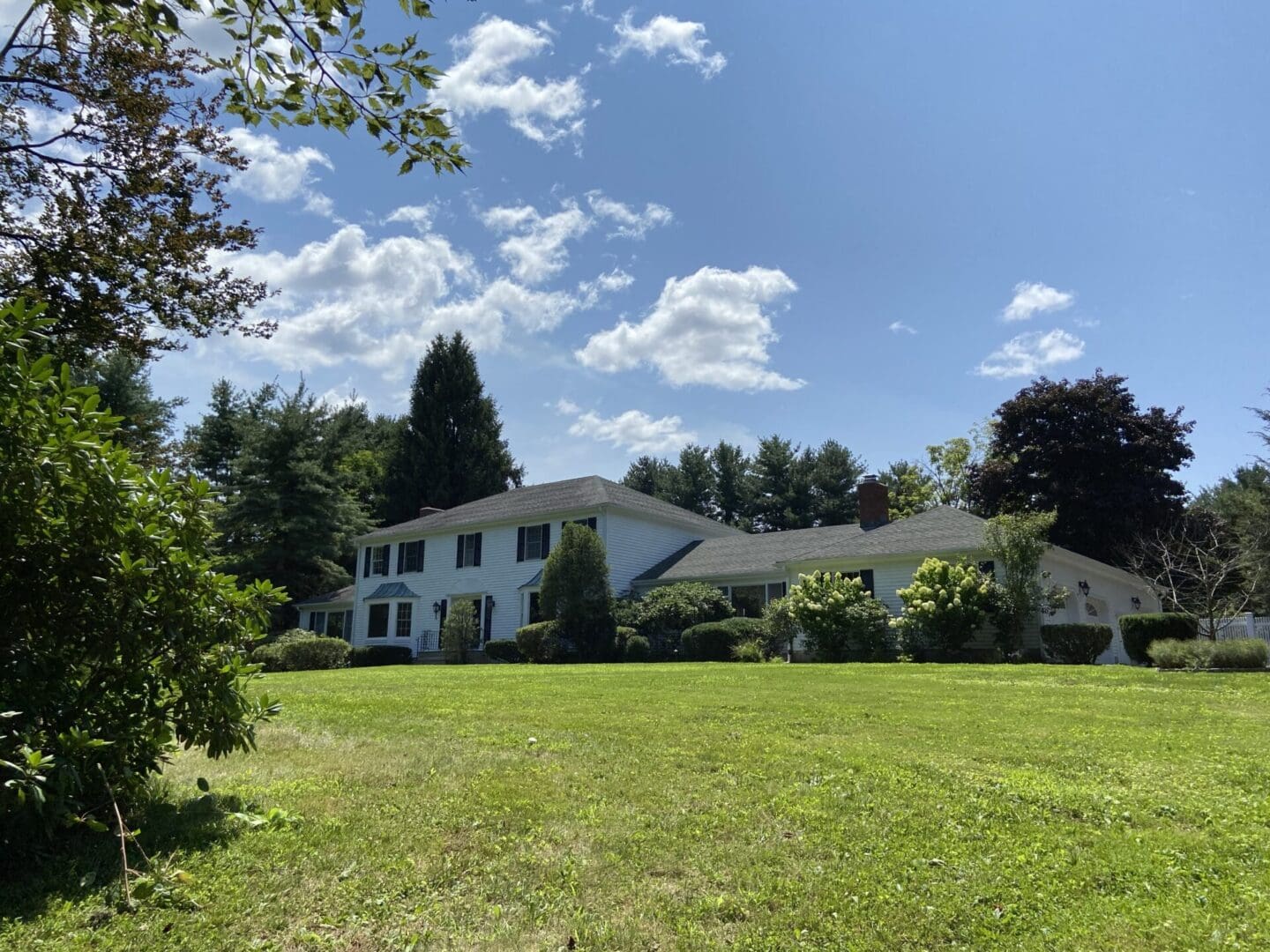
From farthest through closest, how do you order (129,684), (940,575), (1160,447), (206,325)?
(1160,447) < (940,575) < (206,325) < (129,684)

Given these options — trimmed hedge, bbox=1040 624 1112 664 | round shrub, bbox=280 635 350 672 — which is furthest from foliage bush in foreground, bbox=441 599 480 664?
trimmed hedge, bbox=1040 624 1112 664

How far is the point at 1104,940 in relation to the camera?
3125 millimetres

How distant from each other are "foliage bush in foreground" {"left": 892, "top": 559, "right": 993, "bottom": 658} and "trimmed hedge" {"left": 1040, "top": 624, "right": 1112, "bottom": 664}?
63.1 inches

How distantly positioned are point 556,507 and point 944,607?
13882 millimetres

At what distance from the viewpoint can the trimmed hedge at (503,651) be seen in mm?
25234

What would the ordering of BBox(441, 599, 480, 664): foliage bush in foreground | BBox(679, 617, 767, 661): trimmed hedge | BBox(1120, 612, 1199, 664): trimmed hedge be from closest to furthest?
1. BBox(1120, 612, 1199, 664): trimmed hedge
2. BBox(679, 617, 767, 661): trimmed hedge
3. BBox(441, 599, 480, 664): foliage bush in foreground

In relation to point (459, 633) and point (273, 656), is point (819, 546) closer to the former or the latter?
point (459, 633)

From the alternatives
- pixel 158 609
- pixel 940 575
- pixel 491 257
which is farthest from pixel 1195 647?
pixel 158 609

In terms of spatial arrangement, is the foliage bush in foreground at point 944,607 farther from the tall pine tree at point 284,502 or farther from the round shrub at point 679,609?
the tall pine tree at point 284,502

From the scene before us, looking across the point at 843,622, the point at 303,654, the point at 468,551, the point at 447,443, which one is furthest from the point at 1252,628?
the point at 447,443

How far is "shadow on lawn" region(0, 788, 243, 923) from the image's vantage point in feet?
11.2

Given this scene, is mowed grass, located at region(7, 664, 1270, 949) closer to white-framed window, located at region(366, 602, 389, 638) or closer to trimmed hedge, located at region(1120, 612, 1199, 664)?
trimmed hedge, located at region(1120, 612, 1199, 664)

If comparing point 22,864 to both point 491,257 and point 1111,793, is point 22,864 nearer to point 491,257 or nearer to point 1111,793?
point 1111,793

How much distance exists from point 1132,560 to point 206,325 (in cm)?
2624
